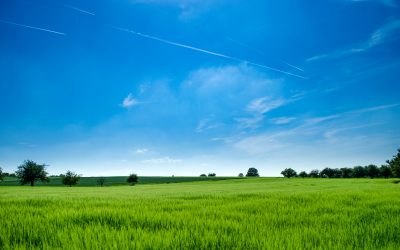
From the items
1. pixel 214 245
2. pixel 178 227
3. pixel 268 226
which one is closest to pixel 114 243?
pixel 214 245

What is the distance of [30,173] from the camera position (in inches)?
4141

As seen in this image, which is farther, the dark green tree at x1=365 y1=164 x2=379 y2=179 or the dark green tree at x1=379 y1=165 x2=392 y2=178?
the dark green tree at x1=365 y1=164 x2=379 y2=179

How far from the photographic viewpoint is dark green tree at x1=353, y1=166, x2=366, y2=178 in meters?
183

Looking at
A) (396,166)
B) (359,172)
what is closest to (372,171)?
(359,172)

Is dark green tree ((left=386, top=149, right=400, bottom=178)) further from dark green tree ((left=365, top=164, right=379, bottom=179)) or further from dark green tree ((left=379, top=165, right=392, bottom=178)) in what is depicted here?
A: dark green tree ((left=365, top=164, right=379, bottom=179))

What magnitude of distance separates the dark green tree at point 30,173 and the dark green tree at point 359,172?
172 metres

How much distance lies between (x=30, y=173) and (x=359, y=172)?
177 m

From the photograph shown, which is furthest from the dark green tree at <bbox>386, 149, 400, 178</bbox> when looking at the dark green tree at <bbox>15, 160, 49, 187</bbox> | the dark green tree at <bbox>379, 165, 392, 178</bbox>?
the dark green tree at <bbox>15, 160, 49, 187</bbox>

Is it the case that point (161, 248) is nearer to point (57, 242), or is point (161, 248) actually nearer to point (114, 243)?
→ point (114, 243)

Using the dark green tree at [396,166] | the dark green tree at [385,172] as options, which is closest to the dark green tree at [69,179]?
the dark green tree at [396,166]

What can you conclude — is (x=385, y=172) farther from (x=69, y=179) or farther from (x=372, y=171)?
(x=69, y=179)

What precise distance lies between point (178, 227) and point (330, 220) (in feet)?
10.5

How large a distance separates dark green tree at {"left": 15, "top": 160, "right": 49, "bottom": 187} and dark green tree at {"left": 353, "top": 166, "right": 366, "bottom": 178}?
172 metres

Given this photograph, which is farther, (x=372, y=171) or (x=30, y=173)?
(x=372, y=171)
